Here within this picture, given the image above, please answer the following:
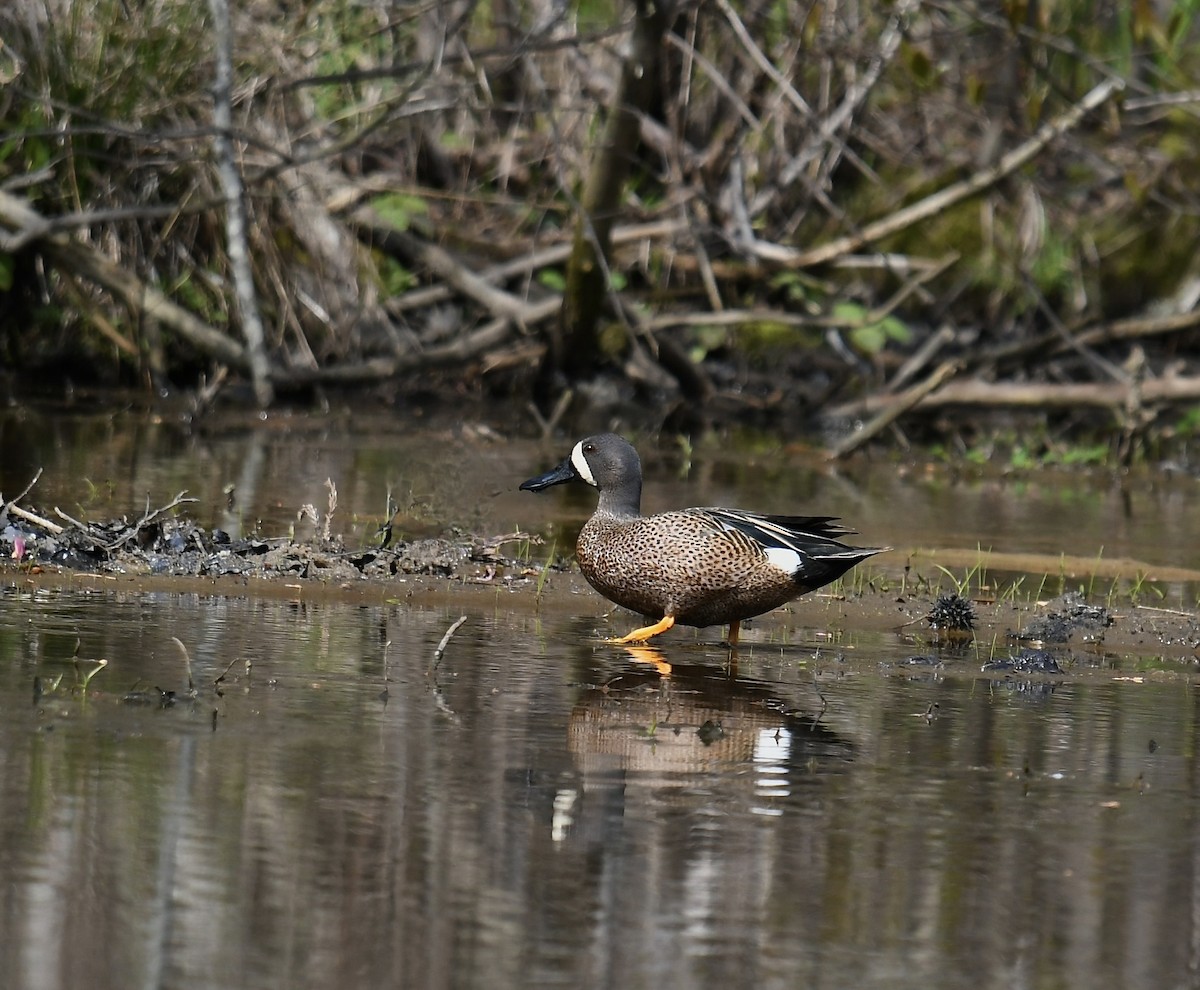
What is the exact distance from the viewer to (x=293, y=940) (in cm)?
310

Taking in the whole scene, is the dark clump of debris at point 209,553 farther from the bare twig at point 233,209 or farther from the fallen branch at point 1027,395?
the fallen branch at point 1027,395

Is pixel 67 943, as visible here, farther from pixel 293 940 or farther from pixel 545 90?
pixel 545 90

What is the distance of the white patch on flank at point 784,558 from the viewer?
627cm

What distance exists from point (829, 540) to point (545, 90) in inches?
250

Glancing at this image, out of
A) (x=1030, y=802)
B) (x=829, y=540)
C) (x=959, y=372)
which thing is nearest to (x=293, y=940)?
(x=1030, y=802)

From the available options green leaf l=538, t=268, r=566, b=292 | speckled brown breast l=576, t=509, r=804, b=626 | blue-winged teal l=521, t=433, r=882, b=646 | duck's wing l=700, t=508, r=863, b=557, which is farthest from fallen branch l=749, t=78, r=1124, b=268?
speckled brown breast l=576, t=509, r=804, b=626

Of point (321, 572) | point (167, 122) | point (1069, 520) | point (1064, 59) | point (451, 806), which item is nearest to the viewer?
point (451, 806)

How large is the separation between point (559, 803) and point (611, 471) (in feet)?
9.85

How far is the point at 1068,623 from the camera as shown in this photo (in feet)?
22.3

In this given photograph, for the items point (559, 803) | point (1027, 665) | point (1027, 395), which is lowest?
point (559, 803)

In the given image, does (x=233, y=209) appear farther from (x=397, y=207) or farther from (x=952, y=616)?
(x=952, y=616)

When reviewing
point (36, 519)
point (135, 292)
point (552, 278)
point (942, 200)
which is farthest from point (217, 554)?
point (942, 200)

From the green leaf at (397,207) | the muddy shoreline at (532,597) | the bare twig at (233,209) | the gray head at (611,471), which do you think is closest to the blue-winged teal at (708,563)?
the muddy shoreline at (532,597)

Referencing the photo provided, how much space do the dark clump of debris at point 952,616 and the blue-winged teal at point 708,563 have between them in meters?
0.46
